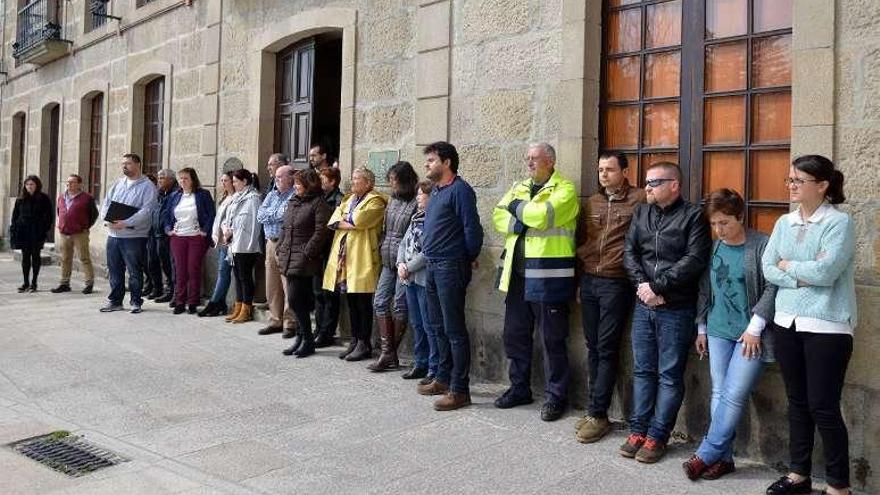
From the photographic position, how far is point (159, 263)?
32.2ft

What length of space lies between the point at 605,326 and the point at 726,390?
0.88 m

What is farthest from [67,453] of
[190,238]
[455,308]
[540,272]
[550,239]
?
[190,238]

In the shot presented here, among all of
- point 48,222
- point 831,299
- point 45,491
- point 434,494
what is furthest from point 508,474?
point 48,222

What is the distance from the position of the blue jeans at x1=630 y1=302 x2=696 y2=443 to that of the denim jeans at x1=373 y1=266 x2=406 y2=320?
2.26 meters

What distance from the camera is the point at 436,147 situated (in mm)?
5492

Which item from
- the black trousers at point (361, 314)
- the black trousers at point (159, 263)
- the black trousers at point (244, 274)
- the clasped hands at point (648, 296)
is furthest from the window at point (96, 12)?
the clasped hands at point (648, 296)

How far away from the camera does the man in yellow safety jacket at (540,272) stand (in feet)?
16.2

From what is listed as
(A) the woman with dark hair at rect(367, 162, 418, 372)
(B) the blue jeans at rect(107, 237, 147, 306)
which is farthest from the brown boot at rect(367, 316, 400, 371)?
(B) the blue jeans at rect(107, 237, 147, 306)

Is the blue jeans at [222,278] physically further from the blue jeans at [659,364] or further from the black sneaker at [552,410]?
the blue jeans at [659,364]

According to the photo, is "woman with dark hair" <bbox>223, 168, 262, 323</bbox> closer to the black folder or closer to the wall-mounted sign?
the black folder

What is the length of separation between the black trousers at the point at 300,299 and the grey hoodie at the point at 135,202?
10.6ft

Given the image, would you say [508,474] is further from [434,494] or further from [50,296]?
[50,296]

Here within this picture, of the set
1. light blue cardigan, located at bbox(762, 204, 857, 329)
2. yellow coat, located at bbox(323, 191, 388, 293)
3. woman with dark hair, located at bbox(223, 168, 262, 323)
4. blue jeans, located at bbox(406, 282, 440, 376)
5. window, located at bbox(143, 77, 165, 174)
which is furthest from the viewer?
window, located at bbox(143, 77, 165, 174)

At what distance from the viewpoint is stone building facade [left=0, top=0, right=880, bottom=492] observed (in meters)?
4.06
